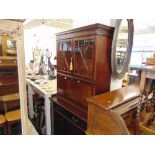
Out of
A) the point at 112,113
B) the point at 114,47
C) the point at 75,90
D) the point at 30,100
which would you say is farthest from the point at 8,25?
the point at 30,100

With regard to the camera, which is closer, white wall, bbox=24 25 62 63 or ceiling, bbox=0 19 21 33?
ceiling, bbox=0 19 21 33

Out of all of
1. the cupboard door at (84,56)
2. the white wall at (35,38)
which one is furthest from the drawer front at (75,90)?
the white wall at (35,38)

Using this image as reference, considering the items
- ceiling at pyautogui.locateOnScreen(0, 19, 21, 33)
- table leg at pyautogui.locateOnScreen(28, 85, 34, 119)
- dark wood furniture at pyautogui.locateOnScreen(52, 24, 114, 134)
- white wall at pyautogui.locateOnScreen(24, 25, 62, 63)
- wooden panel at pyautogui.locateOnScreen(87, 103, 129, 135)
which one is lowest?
table leg at pyautogui.locateOnScreen(28, 85, 34, 119)

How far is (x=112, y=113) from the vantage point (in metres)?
0.90

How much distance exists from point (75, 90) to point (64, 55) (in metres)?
0.45

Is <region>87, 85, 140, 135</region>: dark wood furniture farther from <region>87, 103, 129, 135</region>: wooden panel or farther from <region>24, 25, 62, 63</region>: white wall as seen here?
<region>24, 25, 62, 63</region>: white wall

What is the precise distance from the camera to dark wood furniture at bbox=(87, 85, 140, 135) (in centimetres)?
90

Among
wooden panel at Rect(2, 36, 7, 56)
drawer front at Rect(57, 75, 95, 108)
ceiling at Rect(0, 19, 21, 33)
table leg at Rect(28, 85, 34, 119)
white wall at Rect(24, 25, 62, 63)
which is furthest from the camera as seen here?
white wall at Rect(24, 25, 62, 63)

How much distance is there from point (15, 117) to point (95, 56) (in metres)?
1.71

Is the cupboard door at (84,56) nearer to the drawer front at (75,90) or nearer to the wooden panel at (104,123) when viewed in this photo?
the drawer front at (75,90)

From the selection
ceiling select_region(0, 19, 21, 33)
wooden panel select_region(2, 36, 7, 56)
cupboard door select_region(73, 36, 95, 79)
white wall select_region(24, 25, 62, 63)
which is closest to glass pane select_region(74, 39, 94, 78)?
cupboard door select_region(73, 36, 95, 79)

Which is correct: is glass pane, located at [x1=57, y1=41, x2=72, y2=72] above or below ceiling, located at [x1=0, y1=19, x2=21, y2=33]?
below

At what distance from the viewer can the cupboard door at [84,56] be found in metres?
1.25

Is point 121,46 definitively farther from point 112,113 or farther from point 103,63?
point 112,113
